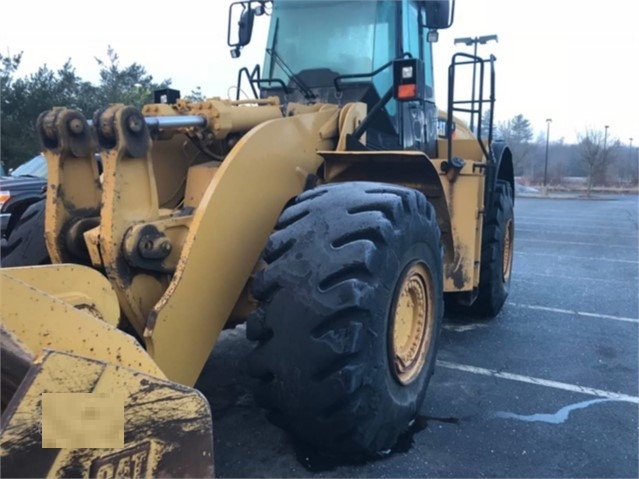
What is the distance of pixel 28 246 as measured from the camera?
13.1 ft

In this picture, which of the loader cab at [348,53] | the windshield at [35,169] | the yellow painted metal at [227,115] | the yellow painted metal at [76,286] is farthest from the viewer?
the windshield at [35,169]

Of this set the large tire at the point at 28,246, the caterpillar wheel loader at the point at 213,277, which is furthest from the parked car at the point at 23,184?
the caterpillar wheel loader at the point at 213,277

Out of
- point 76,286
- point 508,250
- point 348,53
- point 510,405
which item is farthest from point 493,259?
point 76,286

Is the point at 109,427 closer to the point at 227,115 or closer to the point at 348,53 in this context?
the point at 227,115

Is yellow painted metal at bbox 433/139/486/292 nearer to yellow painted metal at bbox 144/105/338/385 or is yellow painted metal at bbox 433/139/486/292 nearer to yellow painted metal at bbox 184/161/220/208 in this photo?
yellow painted metal at bbox 144/105/338/385

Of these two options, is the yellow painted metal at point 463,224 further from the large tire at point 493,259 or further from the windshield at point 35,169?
the windshield at point 35,169

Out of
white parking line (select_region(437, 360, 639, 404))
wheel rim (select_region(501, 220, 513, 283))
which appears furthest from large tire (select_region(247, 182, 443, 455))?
wheel rim (select_region(501, 220, 513, 283))

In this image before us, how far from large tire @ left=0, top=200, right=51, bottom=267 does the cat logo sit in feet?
7.85

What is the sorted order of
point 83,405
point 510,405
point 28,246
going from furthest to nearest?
point 510,405 < point 28,246 < point 83,405

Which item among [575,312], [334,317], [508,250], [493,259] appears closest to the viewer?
[334,317]

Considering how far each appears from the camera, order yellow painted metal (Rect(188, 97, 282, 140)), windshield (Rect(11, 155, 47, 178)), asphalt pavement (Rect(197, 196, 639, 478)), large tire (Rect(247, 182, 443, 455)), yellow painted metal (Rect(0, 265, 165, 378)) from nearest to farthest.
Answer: yellow painted metal (Rect(0, 265, 165, 378)) → large tire (Rect(247, 182, 443, 455)) → asphalt pavement (Rect(197, 196, 639, 478)) → yellow painted metal (Rect(188, 97, 282, 140)) → windshield (Rect(11, 155, 47, 178))

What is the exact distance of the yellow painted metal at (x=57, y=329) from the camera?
191 centimetres

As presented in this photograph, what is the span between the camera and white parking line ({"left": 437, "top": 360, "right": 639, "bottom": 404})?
14.3 feet

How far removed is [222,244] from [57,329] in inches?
48.5
